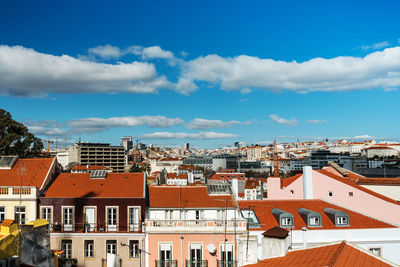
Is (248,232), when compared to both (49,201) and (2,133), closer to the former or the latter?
(49,201)

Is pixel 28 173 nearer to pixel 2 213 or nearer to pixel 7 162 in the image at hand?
pixel 7 162

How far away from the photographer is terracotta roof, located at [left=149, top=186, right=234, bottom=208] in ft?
97.2

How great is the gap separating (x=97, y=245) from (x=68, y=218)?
3.39 m

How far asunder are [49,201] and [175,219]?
407 inches

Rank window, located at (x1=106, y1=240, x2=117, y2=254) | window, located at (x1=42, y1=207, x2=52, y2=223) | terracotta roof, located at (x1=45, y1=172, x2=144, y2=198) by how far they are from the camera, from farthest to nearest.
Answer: terracotta roof, located at (x1=45, y1=172, x2=144, y2=198) → window, located at (x1=42, y1=207, x2=52, y2=223) → window, located at (x1=106, y1=240, x2=117, y2=254)

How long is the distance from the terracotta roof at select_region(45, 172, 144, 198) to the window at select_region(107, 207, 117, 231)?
3.67 feet

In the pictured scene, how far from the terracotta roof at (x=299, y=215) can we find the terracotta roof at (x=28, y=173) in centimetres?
1723

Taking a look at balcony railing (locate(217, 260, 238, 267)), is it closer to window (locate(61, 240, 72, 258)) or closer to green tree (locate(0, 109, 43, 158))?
window (locate(61, 240, 72, 258))

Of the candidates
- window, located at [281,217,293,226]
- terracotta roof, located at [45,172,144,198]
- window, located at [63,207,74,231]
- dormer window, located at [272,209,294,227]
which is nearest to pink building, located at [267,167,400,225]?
dormer window, located at [272,209,294,227]

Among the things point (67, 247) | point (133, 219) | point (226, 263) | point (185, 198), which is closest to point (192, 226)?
point (185, 198)

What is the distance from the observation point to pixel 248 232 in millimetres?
27297

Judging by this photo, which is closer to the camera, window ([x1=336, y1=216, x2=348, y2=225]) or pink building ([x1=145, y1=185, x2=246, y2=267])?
pink building ([x1=145, y1=185, x2=246, y2=267])

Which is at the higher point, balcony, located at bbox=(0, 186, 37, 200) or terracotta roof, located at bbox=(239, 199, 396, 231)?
balcony, located at bbox=(0, 186, 37, 200)

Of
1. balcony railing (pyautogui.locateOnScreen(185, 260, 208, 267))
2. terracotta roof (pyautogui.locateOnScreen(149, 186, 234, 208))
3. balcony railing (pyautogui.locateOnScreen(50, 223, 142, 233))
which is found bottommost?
balcony railing (pyautogui.locateOnScreen(185, 260, 208, 267))
